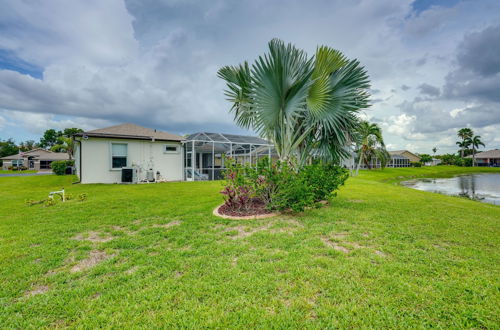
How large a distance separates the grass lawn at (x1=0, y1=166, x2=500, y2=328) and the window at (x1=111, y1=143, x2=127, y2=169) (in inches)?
350

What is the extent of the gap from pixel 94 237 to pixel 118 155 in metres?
10.7

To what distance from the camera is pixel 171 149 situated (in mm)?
14750

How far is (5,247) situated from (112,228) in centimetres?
151

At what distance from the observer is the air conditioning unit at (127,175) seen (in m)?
12.8

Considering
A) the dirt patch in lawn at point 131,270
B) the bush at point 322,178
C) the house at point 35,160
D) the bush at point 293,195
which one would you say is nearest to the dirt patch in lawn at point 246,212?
the bush at point 293,195

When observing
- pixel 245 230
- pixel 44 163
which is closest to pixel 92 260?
pixel 245 230

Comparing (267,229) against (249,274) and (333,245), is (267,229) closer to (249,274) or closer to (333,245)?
(333,245)

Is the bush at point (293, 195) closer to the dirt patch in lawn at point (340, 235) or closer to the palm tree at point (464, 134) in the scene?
the dirt patch in lawn at point (340, 235)

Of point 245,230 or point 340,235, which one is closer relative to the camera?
point 340,235

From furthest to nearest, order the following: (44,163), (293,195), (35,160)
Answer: (35,160)
(44,163)
(293,195)

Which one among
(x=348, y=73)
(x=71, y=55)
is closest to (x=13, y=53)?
(x=71, y=55)

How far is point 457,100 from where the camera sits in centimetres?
1738

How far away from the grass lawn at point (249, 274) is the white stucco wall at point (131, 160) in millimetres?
8631

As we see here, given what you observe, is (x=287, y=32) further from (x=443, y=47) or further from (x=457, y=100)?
(x=457, y=100)
